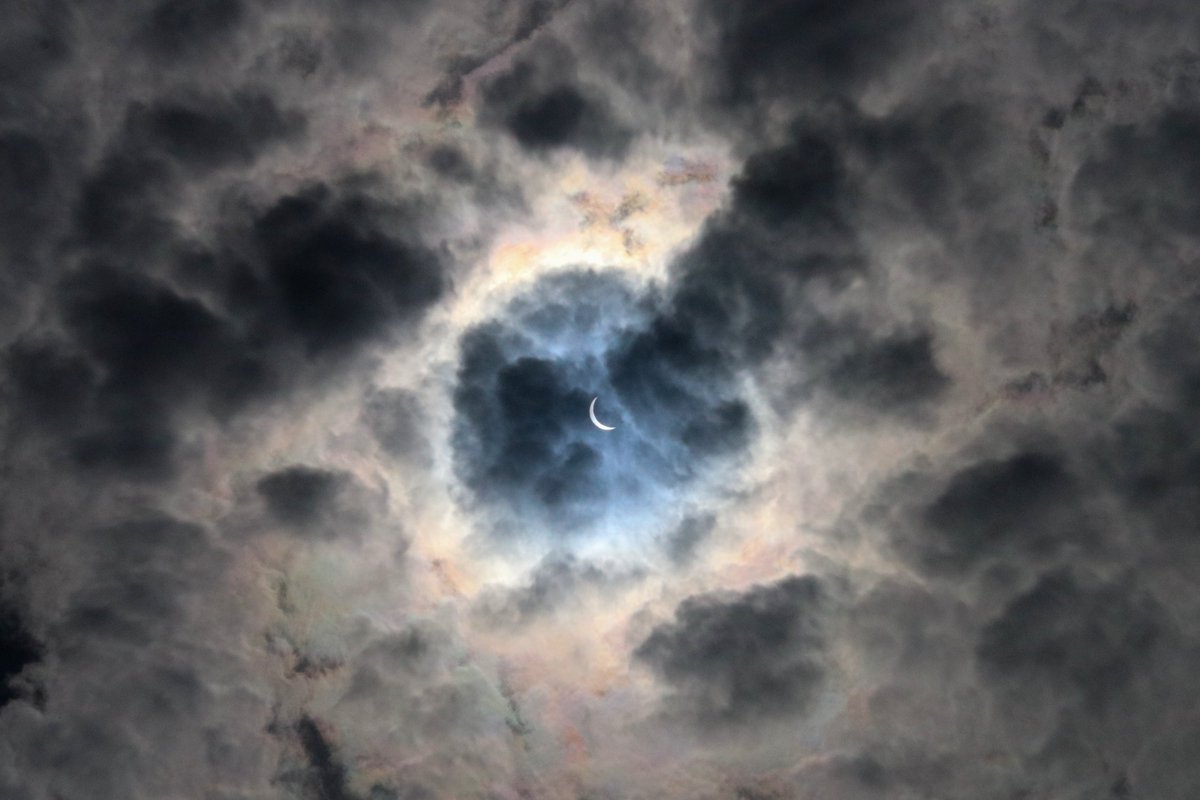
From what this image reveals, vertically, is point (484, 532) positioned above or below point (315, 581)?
above

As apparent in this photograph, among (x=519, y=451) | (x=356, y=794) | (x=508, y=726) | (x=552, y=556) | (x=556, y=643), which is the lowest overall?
(x=356, y=794)

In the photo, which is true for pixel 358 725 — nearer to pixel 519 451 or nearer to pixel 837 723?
pixel 519 451

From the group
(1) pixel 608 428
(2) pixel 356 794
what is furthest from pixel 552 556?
(2) pixel 356 794

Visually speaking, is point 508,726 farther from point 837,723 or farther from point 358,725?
point 837,723

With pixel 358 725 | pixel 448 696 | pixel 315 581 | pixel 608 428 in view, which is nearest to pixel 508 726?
pixel 448 696

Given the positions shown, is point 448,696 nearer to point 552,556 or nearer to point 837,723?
point 552,556

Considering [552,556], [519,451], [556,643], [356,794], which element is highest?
[519,451]

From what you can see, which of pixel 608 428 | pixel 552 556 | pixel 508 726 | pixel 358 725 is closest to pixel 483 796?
pixel 508 726

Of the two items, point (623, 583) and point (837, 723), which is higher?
point (623, 583)
